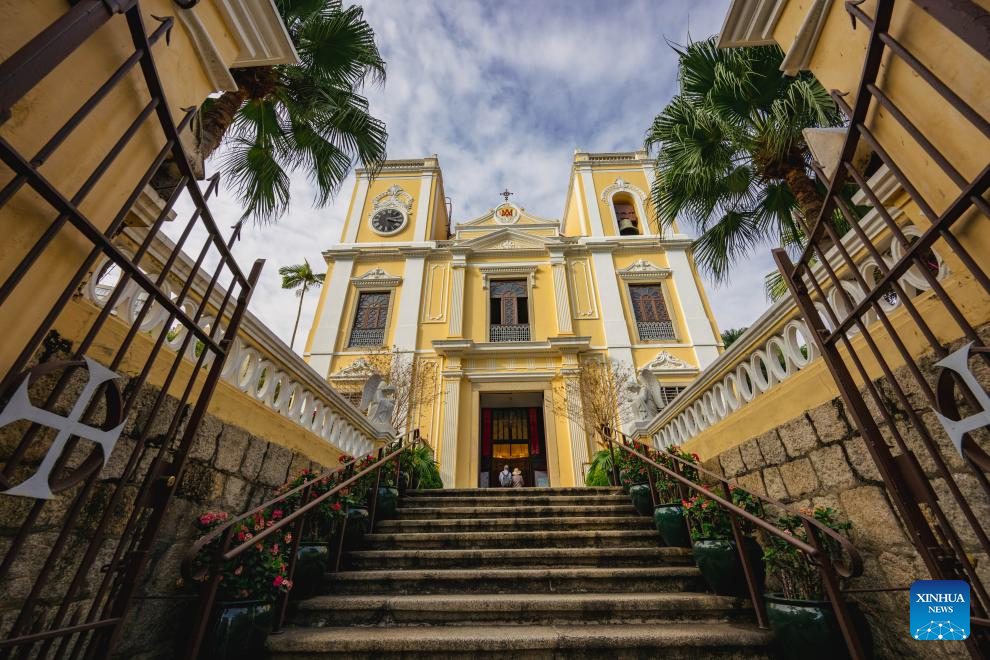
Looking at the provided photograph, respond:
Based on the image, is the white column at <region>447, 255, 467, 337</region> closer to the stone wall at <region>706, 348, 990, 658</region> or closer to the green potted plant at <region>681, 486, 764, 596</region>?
the green potted plant at <region>681, 486, 764, 596</region>

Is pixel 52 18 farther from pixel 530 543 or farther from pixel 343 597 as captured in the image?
pixel 530 543

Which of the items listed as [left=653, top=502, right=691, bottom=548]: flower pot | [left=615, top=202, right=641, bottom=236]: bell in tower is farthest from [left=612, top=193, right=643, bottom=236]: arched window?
[left=653, top=502, right=691, bottom=548]: flower pot

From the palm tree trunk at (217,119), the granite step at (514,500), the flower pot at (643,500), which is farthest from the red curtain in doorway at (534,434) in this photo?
the palm tree trunk at (217,119)

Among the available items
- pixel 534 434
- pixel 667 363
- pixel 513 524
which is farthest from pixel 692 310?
pixel 513 524

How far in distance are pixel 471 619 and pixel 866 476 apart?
2.53m

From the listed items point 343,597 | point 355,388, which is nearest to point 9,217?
point 343,597

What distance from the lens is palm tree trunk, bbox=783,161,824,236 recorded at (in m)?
4.48

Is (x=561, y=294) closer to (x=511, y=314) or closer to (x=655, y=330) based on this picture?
(x=511, y=314)

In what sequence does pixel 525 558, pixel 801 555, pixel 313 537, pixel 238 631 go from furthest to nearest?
pixel 525 558
pixel 313 537
pixel 801 555
pixel 238 631

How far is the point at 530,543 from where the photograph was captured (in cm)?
374

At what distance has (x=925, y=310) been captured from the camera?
1872 mm

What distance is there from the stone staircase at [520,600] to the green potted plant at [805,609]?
0.58ft

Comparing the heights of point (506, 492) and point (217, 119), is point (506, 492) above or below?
below

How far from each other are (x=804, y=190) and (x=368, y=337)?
10.1 m
